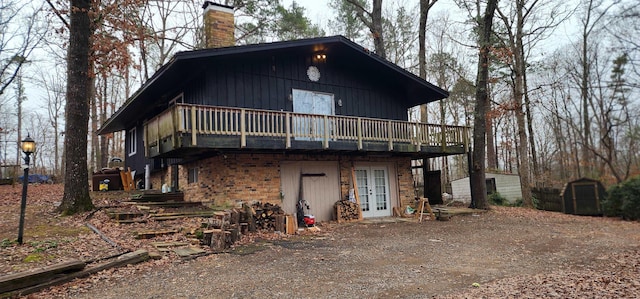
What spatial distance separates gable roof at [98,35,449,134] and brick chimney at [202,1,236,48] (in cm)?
158

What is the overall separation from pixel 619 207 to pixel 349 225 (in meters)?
11.1

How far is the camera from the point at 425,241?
935cm

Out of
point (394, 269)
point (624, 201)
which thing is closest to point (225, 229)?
point (394, 269)

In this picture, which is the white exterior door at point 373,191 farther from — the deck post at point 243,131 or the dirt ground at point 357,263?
the deck post at point 243,131

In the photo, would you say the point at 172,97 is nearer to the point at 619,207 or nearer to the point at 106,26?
the point at 106,26

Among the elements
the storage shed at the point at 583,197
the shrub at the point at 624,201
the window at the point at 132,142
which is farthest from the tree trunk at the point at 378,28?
the window at the point at 132,142

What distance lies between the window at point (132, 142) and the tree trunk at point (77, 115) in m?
7.65

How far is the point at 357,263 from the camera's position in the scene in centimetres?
685

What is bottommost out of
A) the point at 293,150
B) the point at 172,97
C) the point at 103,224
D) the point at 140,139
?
the point at 103,224

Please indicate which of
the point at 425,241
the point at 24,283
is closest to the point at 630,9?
the point at 425,241

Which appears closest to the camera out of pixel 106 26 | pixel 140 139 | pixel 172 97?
pixel 106 26

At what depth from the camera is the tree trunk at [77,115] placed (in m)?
10.6

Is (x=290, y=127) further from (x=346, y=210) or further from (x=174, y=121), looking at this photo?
(x=346, y=210)

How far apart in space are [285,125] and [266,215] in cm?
281
